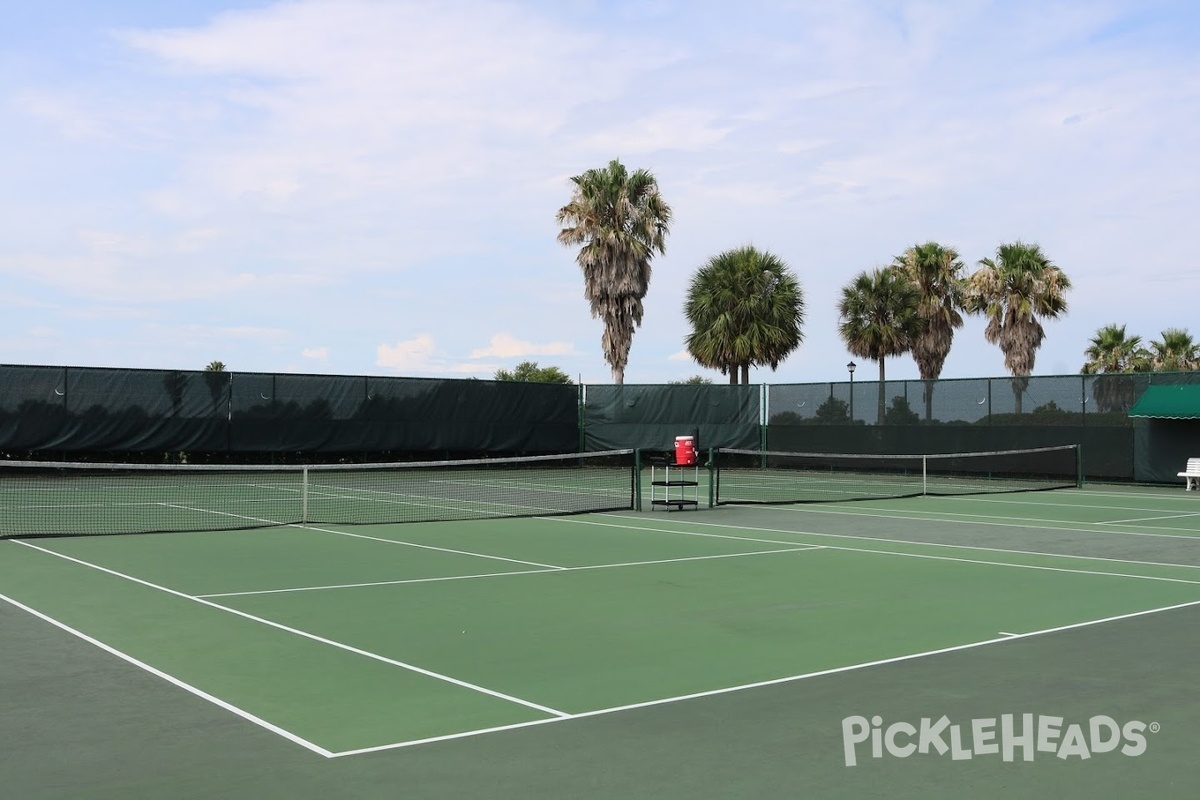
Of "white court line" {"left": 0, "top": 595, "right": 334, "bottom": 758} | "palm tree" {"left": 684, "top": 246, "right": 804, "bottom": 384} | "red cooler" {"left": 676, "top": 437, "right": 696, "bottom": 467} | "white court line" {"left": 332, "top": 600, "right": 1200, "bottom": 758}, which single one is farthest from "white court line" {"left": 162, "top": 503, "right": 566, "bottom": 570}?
"palm tree" {"left": 684, "top": 246, "right": 804, "bottom": 384}

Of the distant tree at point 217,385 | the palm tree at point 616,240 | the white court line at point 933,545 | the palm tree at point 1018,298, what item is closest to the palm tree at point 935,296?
the palm tree at point 1018,298

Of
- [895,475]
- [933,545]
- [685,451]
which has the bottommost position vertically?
[933,545]

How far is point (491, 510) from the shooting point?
66.0ft

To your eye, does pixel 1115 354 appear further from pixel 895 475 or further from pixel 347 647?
pixel 347 647

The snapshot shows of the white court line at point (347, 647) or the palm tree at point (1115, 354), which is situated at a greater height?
the palm tree at point (1115, 354)

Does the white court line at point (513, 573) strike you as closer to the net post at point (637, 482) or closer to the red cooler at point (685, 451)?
the net post at point (637, 482)

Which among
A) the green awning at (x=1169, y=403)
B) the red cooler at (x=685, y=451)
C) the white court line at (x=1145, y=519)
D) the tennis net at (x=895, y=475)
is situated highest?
the green awning at (x=1169, y=403)

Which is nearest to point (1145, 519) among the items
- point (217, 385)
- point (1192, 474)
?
point (1192, 474)

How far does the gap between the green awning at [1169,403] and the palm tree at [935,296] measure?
57.4 feet

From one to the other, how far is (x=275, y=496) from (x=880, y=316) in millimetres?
26481

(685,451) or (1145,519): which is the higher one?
(685,451)

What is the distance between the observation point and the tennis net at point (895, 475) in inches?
988

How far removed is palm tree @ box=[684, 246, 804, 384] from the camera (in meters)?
42.1

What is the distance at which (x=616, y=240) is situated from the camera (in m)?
42.8
